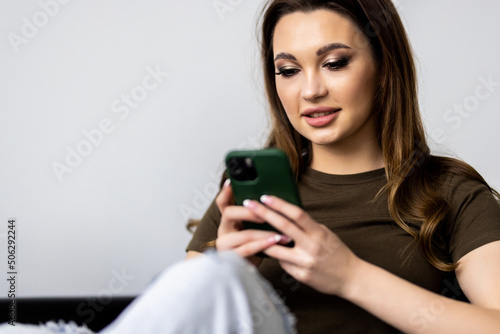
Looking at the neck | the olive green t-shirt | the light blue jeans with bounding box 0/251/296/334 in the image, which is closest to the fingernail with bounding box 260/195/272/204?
the light blue jeans with bounding box 0/251/296/334

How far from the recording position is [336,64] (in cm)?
137

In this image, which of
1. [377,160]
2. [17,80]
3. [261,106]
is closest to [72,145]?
[17,80]

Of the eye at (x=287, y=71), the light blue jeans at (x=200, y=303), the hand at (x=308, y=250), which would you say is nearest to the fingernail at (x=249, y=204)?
the hand at (x=308, y=250)

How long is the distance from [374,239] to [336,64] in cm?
42

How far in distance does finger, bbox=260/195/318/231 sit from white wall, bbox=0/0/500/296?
3.04 ft

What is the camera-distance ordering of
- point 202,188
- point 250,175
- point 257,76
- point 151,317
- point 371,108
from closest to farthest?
point 151,317 < point 250,175 < point 371,108 < point 257,76 < point 202,188

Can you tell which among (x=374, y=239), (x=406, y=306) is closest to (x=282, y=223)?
(x=406, y=306)

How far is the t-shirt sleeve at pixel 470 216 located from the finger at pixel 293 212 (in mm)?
448

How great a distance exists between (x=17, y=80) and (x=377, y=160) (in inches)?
52.2

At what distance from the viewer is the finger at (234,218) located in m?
1.13

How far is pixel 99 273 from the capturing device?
6.84 ft

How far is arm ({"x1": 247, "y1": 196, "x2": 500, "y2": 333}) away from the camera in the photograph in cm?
104

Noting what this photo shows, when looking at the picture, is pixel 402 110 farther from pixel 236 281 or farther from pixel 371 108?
pixel 236 281

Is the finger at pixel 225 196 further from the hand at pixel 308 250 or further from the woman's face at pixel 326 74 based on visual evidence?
the woman's face at pixel 326 74
